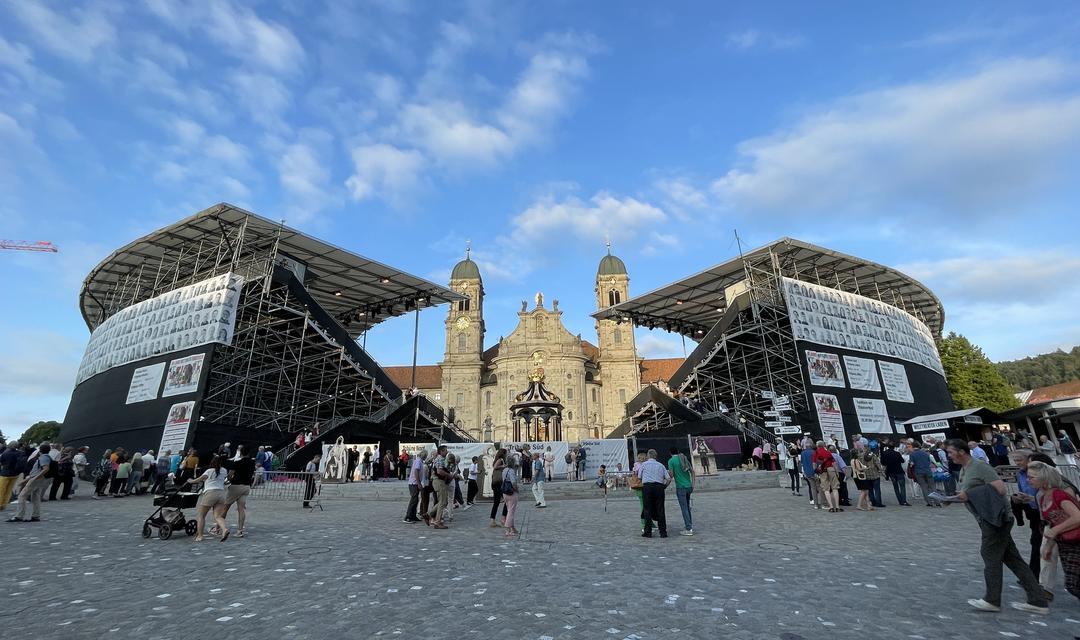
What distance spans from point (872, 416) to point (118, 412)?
145ft

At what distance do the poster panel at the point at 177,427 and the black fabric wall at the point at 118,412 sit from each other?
1.02 feet

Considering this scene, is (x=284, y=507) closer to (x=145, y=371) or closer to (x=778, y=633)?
(x=778, y=633)

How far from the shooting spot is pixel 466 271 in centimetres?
7862

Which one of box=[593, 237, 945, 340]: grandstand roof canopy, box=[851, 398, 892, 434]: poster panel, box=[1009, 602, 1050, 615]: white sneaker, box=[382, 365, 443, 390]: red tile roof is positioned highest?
box=[382, 365, 443, 390]: red tile roof

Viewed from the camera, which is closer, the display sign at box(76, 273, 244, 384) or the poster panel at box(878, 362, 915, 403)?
the display sign at box(76, 273, 244, 384)

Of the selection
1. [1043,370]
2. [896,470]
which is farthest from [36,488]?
[1043,370]

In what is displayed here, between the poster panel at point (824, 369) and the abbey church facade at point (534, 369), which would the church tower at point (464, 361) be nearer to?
the abbey church facade at point (534, 369)

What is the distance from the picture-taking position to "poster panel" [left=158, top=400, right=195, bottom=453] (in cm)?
2581

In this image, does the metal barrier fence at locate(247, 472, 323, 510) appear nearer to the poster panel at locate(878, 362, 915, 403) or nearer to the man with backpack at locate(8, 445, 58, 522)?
the man with backpack at locate(8, 445, 58, 522)

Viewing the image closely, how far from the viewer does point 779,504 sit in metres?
14.4

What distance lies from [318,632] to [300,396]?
3645 cm

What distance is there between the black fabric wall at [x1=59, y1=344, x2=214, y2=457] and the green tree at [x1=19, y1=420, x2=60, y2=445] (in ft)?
193

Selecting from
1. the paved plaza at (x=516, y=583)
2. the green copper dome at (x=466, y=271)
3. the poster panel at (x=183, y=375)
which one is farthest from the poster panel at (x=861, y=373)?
the green copper dome at (x=466, y=271)

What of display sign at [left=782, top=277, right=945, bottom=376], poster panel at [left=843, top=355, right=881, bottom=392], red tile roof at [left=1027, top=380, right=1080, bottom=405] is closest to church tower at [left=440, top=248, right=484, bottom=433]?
display sign at [left=782, top=277, right=945, bottom=376]
